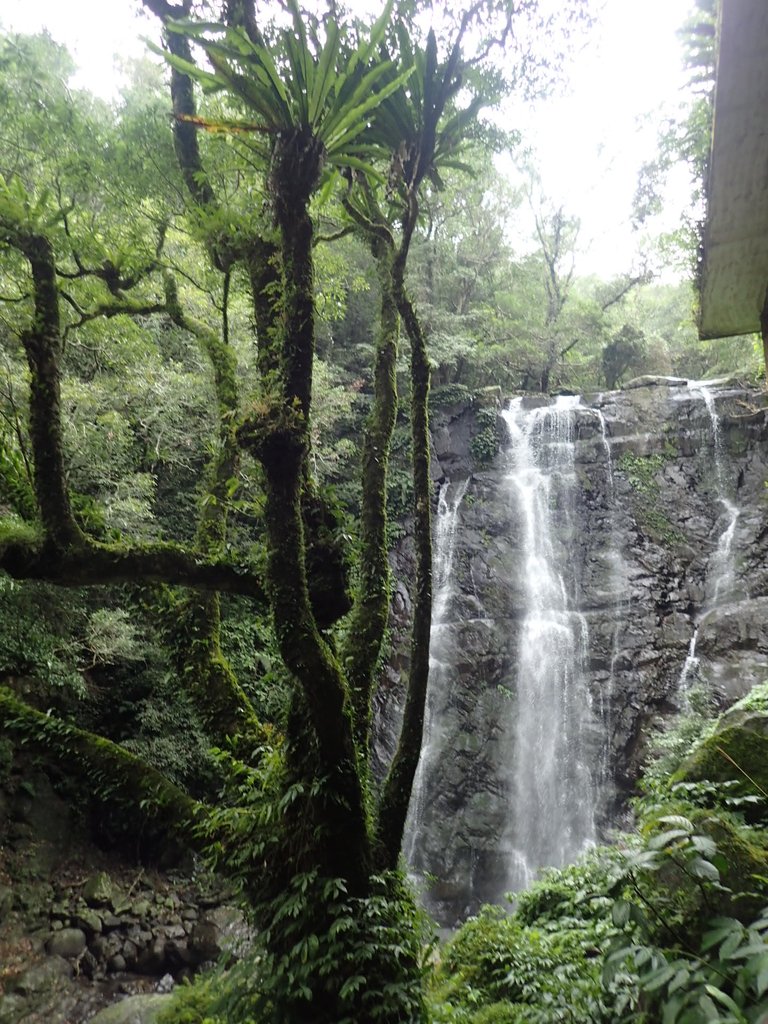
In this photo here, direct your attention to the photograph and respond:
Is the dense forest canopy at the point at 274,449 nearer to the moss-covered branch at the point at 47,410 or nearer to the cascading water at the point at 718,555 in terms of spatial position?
the moss-covered branch at the point at 47,410

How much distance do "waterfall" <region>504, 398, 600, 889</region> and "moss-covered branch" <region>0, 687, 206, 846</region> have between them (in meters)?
7.55

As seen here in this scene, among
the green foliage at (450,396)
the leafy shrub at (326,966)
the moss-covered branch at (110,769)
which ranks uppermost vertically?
the green foliage at (450,396)

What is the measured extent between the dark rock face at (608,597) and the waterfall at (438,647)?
2.1 inches

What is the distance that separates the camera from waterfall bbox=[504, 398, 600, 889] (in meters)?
9.32

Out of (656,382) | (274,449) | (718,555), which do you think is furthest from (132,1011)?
(656,382)

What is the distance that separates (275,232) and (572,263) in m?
18.1

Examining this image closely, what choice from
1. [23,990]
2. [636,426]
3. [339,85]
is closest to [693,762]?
[339,85]

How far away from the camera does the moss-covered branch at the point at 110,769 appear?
10.3 ft

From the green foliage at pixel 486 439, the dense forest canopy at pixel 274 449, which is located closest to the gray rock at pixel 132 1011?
the dense forest canopy at pixel 274 449

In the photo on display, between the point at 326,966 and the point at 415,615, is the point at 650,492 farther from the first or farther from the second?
the point at 326,966

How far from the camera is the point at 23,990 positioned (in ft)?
19.3

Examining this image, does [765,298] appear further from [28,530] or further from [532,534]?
[532,534]

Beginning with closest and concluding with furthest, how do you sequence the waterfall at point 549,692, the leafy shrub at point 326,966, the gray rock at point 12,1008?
1. the leafy shrub at point 326,966
2. the gray rock at point 12,1008
3. the waterfall at point 549,692

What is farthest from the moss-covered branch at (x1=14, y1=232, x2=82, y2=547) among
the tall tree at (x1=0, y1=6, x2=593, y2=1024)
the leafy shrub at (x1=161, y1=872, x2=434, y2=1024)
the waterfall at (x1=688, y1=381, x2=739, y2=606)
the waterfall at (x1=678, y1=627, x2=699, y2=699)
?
the waterfall at (x1=688, y1=381, x2=739, y2=606)
